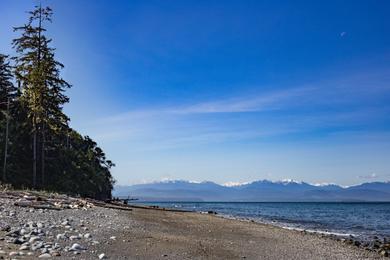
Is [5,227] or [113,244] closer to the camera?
[5,227]

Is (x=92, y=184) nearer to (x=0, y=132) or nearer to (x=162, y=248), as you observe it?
(x=0, y=132)

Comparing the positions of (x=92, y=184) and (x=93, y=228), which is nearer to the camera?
(x=93, y=228)

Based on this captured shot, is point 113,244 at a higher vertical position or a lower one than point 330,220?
higher

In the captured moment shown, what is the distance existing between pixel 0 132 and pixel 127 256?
1490 inches

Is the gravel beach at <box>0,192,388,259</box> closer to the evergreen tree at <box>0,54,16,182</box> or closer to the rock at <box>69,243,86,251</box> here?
the rock at <box>69,243,86,251</box>

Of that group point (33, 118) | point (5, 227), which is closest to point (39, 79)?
point (33, 118)

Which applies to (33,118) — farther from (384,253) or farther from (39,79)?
(384,253)

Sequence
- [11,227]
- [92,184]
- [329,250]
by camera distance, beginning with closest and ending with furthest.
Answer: [11,227]
[329,250]
[92,184]

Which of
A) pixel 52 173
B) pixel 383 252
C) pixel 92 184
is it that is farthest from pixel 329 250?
pixel 92 184

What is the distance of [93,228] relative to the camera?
17594 mm

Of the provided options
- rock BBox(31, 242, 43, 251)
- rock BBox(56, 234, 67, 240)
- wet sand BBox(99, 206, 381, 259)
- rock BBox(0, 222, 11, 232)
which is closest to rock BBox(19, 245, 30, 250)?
rock BBox(31, 242, 43, 251)

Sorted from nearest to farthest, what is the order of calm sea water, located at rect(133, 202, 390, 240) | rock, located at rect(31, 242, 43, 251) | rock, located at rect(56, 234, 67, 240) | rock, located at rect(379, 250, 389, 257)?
1. rock, located at rect(31, 242, 43, 251)
2. rock, located at rect(56, 234, 67, 240)
3. rock, located at rect(379, 250, 389, 257)
4. calm sea water, located at rect(133, 202, 390, 240)

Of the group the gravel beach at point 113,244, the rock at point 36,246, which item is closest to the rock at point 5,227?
the gravel beach at point 113,244

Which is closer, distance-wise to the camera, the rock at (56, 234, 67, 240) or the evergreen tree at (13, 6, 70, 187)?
the rock at (56, 234, 67, 240)
